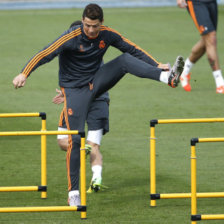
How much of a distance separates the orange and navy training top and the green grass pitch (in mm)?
1467

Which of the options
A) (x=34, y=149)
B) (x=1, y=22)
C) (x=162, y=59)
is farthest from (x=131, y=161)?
(x=1, y=22)

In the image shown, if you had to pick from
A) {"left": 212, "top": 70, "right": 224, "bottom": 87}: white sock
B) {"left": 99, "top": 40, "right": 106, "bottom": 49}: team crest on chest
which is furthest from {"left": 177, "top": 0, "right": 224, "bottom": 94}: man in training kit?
{"left": 99, "top": 40, "right": 106, "bottom": 49}: team crest on chest

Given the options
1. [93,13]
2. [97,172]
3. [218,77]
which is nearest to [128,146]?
[97,172]

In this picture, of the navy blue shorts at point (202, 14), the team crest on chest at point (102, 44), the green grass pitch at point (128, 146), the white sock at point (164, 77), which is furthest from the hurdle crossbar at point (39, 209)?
the navy blue shorts at point (202, 14)

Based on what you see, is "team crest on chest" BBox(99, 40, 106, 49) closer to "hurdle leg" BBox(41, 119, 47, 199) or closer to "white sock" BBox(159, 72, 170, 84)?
"white sock" BBox(159, 72, 170, 84)

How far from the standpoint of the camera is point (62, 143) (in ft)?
31.0

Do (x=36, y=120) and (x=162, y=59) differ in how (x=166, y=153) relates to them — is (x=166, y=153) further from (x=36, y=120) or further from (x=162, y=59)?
(x=162, y=59)

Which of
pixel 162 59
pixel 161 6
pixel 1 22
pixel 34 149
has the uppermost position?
pixel 161 6

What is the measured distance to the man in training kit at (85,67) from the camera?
8.11 meters

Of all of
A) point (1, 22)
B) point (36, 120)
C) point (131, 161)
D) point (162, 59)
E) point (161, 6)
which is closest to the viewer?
point (131, 161)

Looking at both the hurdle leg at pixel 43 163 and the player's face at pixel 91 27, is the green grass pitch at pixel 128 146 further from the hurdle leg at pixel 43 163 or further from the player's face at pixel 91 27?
the player's face at pixel 91 27

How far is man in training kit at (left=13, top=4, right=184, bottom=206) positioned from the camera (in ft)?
26.6

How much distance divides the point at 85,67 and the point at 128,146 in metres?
3.47

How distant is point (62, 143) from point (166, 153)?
243 cm
